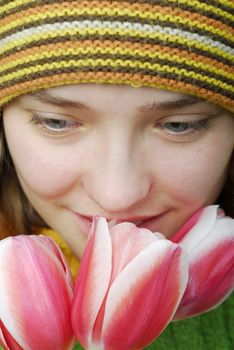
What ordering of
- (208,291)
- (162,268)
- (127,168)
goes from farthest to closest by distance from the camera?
(127,168) → (208,291) → (162,268)

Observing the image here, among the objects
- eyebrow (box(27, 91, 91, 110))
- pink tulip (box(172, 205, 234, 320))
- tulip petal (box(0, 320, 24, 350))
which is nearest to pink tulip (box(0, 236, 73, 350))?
tulip petal (box(0, 320, 24, 350))

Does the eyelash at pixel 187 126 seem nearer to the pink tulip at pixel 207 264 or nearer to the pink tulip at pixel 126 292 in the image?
the pink tulip at pixel 207 264

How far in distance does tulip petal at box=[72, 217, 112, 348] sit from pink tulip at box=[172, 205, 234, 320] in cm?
14

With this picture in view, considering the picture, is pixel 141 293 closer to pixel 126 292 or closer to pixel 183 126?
pixel 126 292

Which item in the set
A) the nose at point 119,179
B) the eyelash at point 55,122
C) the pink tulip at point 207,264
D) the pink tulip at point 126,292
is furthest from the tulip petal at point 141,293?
the eyelash at point 55,122

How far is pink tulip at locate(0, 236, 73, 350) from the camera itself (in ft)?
3.00

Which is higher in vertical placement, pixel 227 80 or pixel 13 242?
pixel 227 80

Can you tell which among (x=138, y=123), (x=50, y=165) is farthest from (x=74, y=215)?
(x=138, y=123)

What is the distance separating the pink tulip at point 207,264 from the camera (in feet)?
3.42

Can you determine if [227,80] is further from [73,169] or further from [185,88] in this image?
[73,169]

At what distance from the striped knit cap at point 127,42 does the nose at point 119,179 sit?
129 mm

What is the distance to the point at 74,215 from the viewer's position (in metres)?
1.35

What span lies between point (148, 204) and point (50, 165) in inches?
7.5

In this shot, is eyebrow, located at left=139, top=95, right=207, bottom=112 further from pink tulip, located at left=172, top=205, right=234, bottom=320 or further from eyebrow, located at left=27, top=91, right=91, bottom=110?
pink tulip, located at left=172, top=205, right=234, bottom=320
